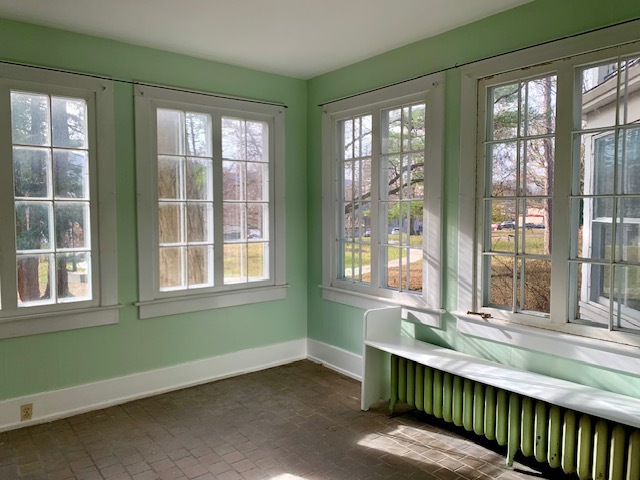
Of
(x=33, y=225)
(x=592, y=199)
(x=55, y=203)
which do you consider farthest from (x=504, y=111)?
(x=33, y=225)

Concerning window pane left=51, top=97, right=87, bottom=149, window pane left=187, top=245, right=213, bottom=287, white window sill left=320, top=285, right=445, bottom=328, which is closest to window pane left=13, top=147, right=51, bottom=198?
window pane left=51, top=97, right=87, bottom=149

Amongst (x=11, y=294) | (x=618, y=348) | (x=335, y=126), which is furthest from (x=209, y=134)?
(x=618, y=348)

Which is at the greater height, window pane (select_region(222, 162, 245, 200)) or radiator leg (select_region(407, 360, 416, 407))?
window pane (select_region(222, 162, 245, 200))

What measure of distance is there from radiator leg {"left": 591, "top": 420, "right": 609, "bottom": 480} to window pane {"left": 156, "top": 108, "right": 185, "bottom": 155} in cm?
381

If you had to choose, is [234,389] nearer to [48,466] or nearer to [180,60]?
[48,466]

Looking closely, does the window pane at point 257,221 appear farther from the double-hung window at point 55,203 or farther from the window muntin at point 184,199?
the double-hung window at point 55,203

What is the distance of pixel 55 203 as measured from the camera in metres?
3.82

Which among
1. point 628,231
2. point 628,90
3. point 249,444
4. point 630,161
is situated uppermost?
point 628,90

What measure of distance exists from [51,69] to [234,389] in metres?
3.09

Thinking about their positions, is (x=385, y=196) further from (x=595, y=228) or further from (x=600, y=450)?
(x=600, y=450)

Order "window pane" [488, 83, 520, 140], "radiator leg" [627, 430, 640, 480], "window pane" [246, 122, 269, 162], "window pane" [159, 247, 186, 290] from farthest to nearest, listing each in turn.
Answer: "window pane" [246, 122, 269, 162], "window pane" [159, 247, 186, 290], "window pane" [488, 83, 520, 140], "radiator leg" [627, 430, 640, 480]

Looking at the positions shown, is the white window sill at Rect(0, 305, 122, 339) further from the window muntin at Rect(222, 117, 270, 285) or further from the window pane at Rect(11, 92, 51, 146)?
the window pane at Rect(11, 92, 51, 146)

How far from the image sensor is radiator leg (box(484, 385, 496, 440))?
317cm

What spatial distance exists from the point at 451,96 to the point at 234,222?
235 centimetres
